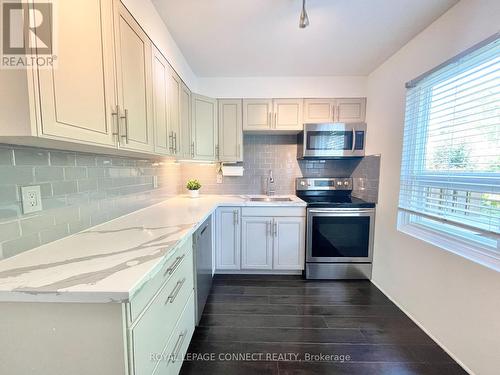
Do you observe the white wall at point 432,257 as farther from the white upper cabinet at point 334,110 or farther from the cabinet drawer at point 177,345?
the cabinet drawer at point 177,345

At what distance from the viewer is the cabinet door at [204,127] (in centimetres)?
263

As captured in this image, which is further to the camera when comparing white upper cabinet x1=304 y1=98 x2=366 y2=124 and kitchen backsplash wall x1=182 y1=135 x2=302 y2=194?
kitchen backsplash wall x1=182 y1=135 x2=302 y2=194

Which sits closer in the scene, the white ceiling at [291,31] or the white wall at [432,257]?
the white wall at [432,257]

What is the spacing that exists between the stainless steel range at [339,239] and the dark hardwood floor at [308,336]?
227mm

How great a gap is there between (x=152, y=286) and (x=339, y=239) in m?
2.21

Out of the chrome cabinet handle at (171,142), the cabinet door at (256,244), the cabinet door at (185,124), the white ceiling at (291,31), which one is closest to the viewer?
the white ceiling at (291,31)

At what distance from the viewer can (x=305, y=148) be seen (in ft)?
8.89

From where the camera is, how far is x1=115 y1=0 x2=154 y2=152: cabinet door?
1.18m

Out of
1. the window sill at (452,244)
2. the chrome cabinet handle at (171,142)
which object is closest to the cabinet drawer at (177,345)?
the chrome cabinet handle at (171,142)

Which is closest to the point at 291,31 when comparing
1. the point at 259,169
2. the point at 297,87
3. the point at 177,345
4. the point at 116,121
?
the point at 297,87

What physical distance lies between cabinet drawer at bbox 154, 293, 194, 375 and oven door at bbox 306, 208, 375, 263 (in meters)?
1.53

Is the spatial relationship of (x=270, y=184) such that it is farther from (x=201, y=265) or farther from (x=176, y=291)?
(x=176, y=291)

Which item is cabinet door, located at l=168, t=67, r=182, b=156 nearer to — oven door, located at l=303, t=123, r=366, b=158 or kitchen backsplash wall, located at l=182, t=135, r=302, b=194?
kitchen backsplash wall, located at l=182, t=135, r=302, b=194

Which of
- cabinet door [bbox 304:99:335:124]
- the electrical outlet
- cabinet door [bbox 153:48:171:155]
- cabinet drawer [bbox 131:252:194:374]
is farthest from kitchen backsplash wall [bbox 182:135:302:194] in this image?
the electrical outlet
